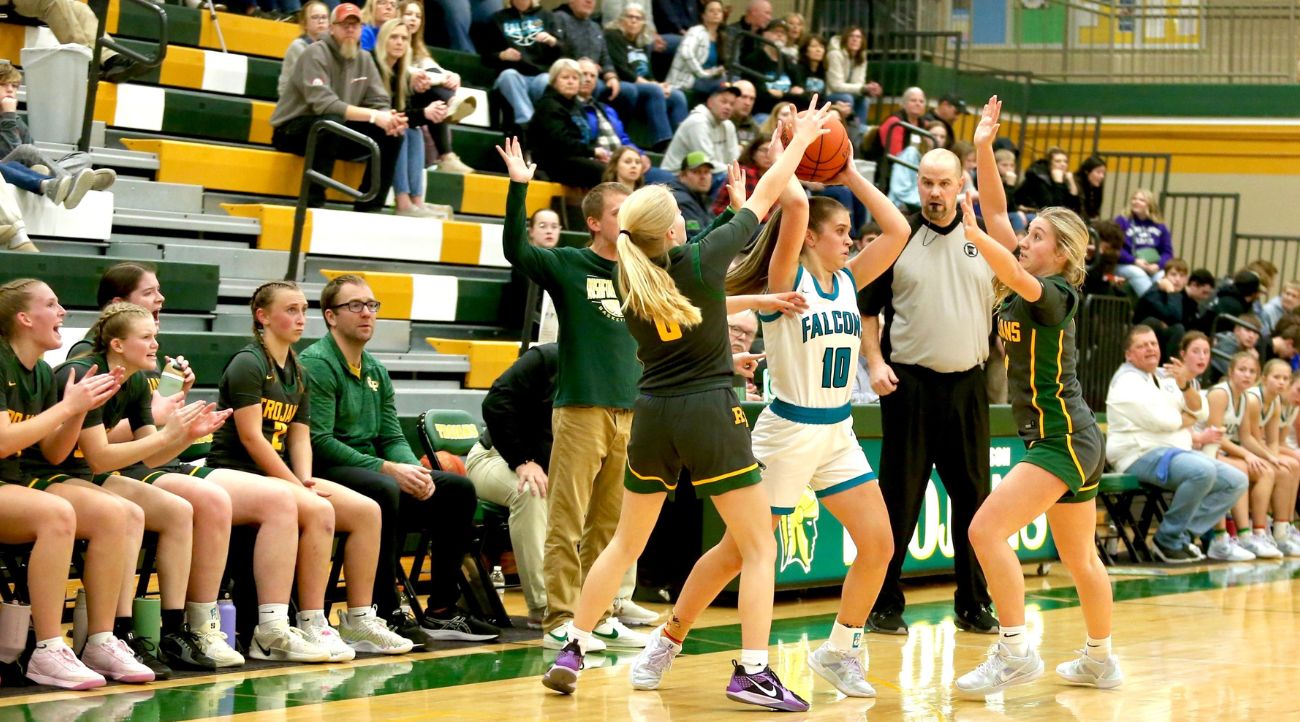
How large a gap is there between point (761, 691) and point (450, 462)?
3035 millimetres

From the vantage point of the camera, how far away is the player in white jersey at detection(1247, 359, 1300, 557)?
12.2m

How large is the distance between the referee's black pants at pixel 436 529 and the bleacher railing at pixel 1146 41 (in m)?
14.5

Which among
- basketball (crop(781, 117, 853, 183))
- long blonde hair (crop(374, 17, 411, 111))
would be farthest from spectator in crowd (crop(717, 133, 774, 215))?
basketball (crop(781, 117, 853, 183))

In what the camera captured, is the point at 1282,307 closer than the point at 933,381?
No

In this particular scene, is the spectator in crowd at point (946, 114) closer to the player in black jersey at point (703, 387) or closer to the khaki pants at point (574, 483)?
the khaki pants at point (574, 483)

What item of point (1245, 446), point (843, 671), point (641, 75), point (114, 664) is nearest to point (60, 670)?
point (114, 664)

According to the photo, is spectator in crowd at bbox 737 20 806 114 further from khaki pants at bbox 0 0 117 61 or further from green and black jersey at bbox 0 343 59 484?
green and black jersey at bbox 0 343 59 484

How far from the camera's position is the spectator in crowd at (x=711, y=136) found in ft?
41.7

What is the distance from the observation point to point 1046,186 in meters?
15.6

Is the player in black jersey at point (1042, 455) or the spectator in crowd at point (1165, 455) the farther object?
the spectator in crowd at point (1165, 455)

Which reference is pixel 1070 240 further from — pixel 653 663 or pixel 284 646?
pixel 284 646

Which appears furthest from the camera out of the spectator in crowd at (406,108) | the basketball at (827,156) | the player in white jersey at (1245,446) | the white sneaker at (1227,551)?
the player in white jersey at (1245,446)

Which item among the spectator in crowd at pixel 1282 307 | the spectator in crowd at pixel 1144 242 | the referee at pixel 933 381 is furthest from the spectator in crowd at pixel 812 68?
the referee at pixel 933 381

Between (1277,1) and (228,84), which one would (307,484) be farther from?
(1277,1)
